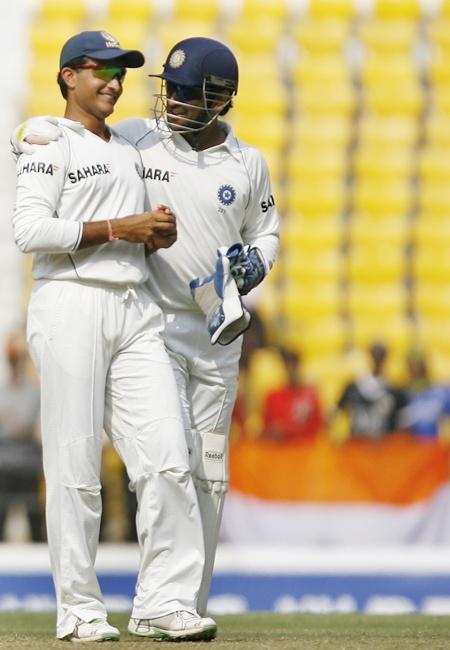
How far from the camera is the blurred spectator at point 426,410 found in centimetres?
966

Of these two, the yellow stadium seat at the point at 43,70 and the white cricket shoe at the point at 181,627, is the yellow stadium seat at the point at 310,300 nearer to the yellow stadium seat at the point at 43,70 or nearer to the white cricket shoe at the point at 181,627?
the yellow stadium seat at the point at 43,70

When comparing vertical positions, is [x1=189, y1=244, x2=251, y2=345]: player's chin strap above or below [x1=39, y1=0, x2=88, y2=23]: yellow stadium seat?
below

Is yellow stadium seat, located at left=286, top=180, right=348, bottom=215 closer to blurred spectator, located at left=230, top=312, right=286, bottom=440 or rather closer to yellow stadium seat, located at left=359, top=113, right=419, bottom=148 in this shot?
yellow stadium seat, located at left=359, top=113, right=419, bottom=148

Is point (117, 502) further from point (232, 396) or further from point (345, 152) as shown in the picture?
point (345, 152)

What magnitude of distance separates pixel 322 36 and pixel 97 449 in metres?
9.24

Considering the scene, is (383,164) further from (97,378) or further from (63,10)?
(97,378)

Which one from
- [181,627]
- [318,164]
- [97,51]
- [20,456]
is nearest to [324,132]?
[318,164]

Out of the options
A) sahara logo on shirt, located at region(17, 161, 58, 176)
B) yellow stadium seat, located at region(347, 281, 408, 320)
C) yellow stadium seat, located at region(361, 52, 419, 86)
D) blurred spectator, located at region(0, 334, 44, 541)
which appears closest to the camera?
sahara logo on shirt, located at region(17, 161, 58, 176)

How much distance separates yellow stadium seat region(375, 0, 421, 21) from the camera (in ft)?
43.8

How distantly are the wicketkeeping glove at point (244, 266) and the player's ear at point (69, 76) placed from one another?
2.68ft

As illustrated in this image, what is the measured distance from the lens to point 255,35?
13.4m

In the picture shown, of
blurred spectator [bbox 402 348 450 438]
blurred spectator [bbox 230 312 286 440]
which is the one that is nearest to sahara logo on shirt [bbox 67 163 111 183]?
blurred spectator [bbox 230 312 286 440]

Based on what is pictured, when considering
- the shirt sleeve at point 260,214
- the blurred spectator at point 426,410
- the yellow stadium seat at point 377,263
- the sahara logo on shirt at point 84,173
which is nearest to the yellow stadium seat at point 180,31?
the yellow stadium seat at point 377,263

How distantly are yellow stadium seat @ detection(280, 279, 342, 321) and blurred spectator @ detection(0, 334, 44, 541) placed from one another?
310 cm
